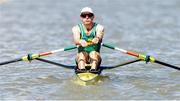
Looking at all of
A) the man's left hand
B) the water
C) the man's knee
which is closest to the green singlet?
the man's knee

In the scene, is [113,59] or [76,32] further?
[113,59]

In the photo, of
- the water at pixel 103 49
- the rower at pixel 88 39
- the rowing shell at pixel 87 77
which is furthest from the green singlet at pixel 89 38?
the water at pixel 103 49

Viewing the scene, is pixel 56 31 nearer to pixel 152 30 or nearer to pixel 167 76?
pixel 152 30

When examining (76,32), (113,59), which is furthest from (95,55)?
(113,59)

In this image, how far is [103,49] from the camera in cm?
1959

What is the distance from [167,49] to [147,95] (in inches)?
266

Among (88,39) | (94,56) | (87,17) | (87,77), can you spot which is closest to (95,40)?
(88,39)

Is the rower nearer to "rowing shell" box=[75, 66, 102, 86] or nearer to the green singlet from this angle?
the green singlet

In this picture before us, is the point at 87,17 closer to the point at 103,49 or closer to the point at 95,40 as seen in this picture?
the point at 95,40

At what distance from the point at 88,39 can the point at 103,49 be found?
5733mm

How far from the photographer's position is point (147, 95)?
12992 mm

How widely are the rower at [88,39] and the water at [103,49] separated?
0.62 meters

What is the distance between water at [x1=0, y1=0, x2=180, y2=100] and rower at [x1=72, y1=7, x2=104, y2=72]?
24.4 inches

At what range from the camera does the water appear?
43.8ft
